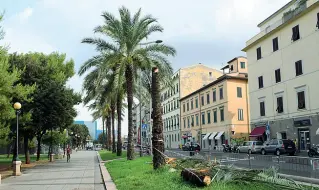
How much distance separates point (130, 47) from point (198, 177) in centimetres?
1735

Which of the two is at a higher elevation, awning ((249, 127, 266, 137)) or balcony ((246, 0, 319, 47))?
balcony ((246, 0, 319, 47))

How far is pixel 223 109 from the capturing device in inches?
2197

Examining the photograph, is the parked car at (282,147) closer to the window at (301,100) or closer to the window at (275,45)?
the window at (301,100)

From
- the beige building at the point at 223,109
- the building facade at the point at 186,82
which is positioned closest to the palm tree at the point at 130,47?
the beige building at the point at 223,109

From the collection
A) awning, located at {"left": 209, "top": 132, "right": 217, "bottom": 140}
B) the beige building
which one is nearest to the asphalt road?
the beige building

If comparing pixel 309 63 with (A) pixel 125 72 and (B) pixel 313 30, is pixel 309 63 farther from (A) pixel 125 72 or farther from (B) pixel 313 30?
(A) pixel 125 72

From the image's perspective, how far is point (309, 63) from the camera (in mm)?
34188

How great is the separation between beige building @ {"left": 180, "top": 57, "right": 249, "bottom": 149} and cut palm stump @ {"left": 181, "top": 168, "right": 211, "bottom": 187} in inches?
1731

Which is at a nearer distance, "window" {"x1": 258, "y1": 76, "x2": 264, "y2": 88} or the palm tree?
the palm tree

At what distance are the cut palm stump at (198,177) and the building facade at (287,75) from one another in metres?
23.8

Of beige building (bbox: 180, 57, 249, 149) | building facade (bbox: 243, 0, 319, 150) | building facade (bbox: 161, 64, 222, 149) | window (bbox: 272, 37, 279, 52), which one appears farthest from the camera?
building facade (bbox: 161, 64, 222, 149)

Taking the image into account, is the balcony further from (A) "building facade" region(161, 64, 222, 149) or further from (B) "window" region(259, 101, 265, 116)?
(A) "building facade" region(161, 64, 222, 149)

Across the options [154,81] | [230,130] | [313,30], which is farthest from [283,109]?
[154,81]

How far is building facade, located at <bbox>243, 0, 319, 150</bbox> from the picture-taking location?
33.8m
